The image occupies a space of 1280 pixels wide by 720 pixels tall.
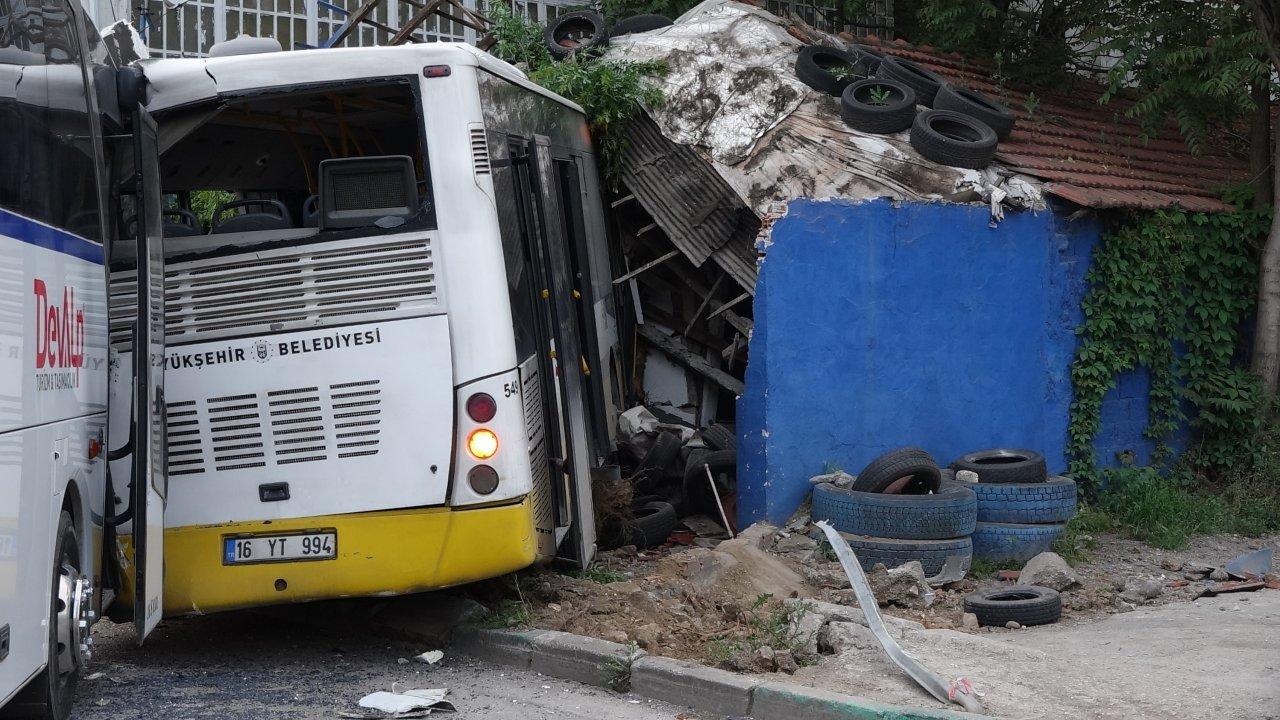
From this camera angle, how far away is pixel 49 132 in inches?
202

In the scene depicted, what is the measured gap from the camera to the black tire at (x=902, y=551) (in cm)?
820

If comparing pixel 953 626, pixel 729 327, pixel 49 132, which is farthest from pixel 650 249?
pixel 49 132

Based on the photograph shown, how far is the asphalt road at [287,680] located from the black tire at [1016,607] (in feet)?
7.70

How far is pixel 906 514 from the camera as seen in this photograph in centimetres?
823

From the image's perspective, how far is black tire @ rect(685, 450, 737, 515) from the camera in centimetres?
1023

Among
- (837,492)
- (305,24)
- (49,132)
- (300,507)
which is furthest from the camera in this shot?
(305,24)

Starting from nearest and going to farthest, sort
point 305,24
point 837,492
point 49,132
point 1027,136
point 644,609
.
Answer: point 49,132, point 644,609, point 837,492, point 1027,136, point 305,24

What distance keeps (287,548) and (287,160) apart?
372 centimetres

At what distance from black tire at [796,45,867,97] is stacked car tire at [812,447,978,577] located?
12.8 feet

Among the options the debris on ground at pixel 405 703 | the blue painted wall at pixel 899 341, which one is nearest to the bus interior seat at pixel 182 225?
the debris on ground at pixel 405 703

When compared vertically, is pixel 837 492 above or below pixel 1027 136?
below

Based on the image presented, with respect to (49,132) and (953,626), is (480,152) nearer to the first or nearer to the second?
(49,132)

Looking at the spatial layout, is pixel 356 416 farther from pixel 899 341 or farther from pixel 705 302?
pixel 705 302

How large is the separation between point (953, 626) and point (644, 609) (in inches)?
69.5
